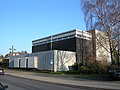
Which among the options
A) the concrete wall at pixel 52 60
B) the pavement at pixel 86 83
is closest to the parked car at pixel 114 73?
the pavement at pixel 86 83

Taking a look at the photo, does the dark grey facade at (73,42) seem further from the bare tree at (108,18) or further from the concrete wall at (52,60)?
the bare tree at (108,18)

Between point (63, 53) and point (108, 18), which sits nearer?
point (108, 18)

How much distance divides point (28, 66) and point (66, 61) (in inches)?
485

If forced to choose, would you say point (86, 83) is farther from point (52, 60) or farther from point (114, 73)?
point (52, 60)

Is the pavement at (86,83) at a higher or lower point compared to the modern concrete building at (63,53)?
lower

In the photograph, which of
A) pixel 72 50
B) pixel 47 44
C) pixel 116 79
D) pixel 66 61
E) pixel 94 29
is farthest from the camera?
pixel 47 44

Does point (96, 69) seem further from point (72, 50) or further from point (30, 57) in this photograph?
point (30, 57)

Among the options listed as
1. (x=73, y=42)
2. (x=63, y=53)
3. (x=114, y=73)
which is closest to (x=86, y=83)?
(x=114, y=73)

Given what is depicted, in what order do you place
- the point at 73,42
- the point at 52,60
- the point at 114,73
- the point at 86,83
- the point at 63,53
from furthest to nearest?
the point at 73,42, the point at 63,53, the point at 52,60, the point at 114,73, the point at 86,83

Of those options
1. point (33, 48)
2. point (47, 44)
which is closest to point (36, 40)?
point (33, 48)

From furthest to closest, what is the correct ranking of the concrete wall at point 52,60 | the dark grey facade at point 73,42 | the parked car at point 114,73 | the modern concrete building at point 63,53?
the dark grey facade at point 73,42, the modern concrete building at point 63,53, the concrete wall at point 52,60, the parked car at point 114,73

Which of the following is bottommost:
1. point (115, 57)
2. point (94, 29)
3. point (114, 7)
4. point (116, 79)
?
point (116, 79)

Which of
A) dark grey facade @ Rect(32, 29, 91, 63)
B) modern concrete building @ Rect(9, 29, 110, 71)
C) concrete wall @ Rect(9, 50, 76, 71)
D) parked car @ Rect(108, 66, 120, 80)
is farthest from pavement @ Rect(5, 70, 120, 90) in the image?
dark grey facade @ Rect(32, 29, 91, 63)

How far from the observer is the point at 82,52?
2611 inches
